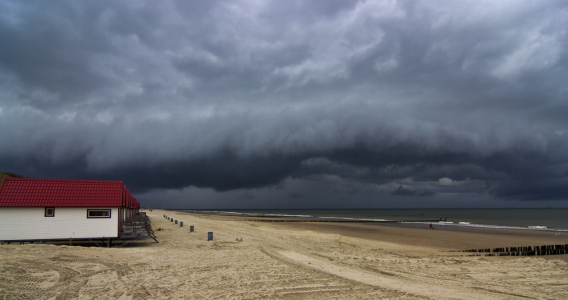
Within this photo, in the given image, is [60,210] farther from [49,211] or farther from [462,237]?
[462,237]

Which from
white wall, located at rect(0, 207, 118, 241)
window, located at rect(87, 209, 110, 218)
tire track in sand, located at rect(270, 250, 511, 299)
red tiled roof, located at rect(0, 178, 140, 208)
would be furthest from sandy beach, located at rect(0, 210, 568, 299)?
red tiled roof, located at rect(0, 178, 140, 208)

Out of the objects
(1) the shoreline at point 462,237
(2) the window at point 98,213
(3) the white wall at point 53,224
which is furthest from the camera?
(1) the shoreline at point 462,237

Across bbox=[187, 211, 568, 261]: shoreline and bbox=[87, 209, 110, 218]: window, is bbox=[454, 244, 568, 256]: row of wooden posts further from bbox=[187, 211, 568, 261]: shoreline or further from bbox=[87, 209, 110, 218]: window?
bbox=[87, 209, 110, 218]: window

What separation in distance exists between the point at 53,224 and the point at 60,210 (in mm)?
869

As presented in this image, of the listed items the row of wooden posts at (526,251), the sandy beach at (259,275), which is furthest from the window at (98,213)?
the row of wooden posts at (526,251)

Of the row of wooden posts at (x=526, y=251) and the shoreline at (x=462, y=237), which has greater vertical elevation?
the row of wooden posts at (x=526, y=251)

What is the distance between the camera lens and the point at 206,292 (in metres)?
10.2

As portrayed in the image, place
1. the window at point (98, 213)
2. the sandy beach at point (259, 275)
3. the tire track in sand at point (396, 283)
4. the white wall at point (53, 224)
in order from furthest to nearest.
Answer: the window at point (98, 213)
the white wall at point (53, 224)
the tire track in sand at point (396, 283)
the sandy beach at point (259, 275)

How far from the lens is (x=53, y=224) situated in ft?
61.5

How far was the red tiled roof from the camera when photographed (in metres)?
18.5

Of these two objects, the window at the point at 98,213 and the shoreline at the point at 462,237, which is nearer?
the window at the point at 98,213

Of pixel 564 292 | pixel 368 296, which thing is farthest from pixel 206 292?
pixel 564 292

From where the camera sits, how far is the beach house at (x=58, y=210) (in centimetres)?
1820

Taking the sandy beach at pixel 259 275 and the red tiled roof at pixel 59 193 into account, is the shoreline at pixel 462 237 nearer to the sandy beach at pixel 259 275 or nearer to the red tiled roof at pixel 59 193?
the sandy beach at pixel 259 275
